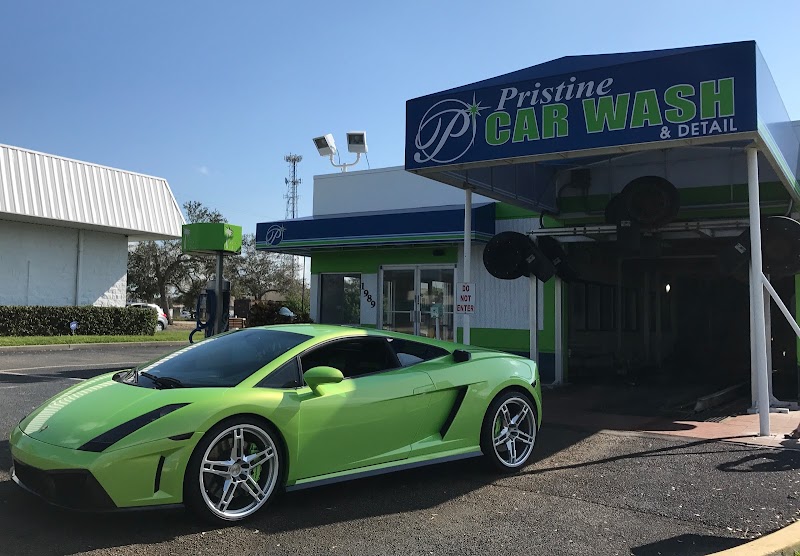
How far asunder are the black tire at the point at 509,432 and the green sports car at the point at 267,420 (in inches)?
0.5

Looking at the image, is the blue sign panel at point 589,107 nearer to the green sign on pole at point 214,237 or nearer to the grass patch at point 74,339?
the green sign on pole at point 214,237

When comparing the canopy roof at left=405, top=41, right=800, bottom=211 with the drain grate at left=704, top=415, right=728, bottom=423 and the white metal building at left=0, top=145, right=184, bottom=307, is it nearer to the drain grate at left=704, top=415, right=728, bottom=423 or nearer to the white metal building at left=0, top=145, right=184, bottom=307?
the drain grate at left=704, top=415, right=728, bottom=423

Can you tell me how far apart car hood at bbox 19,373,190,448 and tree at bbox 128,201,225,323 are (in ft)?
140

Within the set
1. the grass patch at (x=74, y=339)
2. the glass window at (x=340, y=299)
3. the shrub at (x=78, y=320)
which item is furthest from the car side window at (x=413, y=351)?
the shrub at (x=78, y=320)

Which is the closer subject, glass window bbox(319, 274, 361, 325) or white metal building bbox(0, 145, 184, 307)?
glass window bbox(319, 274, 361, 325)

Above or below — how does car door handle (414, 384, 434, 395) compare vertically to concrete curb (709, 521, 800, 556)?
above

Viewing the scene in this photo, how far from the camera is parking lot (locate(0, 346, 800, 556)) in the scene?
4.00 m

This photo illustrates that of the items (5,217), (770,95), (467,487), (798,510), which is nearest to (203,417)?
(467,487)

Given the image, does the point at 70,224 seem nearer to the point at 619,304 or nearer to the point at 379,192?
→ the point at 379,192

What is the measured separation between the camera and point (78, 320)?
22672 millimetres

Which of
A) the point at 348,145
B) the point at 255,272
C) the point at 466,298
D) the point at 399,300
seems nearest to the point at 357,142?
the point at 348,145

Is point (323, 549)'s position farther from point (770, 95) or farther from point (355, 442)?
point (770, 95)

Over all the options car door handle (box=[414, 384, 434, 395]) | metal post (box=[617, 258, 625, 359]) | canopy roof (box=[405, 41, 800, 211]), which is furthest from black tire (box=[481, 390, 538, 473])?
metal post (box=[617, 258, 625, 359])

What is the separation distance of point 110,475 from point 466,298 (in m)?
6.25
